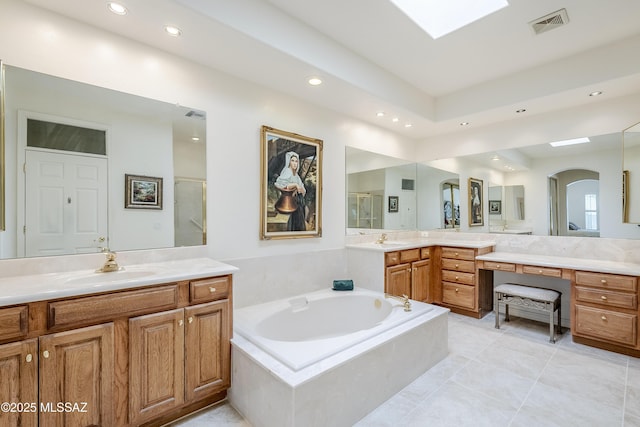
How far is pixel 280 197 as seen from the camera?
9.70 ft

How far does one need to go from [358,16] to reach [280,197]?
169cm

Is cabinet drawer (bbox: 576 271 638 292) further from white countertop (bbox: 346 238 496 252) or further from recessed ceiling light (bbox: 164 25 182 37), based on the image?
recessed ceiling light (bbox: 164 25 182 37)

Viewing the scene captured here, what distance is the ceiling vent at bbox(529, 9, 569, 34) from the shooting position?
2.25 m

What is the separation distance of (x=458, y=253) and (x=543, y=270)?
2.89 ft

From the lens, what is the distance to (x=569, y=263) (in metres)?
2.99

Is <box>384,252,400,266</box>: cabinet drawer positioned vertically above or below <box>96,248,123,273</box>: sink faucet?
below

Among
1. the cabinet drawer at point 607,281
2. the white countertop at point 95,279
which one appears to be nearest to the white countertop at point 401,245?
the cabinet drawer at point 607,281

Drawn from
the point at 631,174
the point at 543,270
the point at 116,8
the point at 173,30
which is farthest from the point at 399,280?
the point at 116,8

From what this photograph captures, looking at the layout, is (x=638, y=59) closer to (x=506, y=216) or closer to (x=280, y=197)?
(x=506, y=216)

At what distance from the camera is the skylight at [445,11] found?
7.36 feet

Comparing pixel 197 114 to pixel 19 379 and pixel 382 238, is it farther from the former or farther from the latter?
pixel 382 238

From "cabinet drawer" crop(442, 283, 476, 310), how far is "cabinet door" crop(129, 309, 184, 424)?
3.23 metres

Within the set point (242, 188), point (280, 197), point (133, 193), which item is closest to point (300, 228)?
point (280, 197)

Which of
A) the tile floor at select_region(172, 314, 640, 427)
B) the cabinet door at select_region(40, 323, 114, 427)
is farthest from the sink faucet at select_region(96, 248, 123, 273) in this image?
the tile floor at select_region(172, 314, 640, 427)
